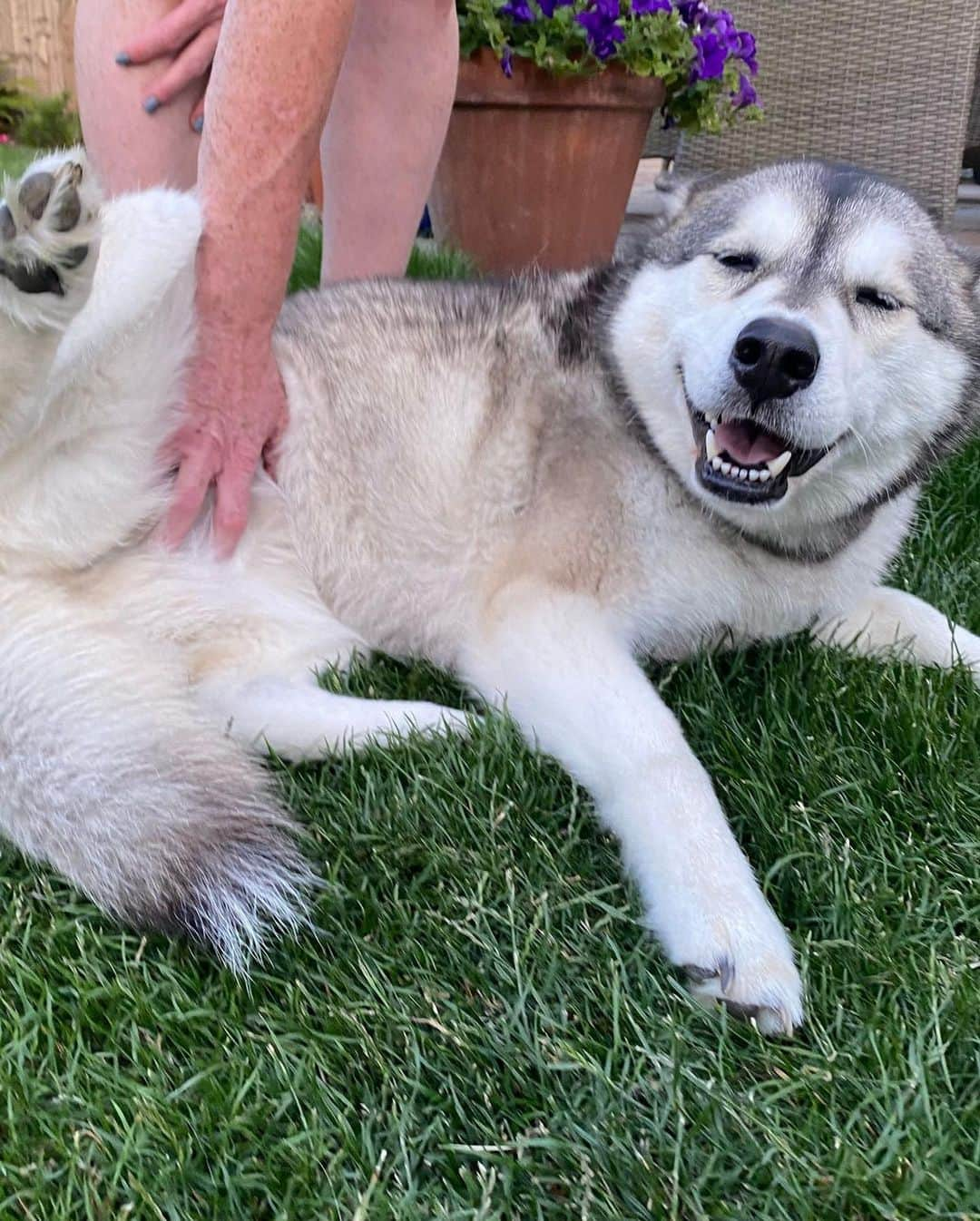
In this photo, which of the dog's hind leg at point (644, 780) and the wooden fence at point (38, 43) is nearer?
the dog's hind leg at point (644, 780)

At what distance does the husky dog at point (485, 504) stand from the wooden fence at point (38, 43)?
29.8ft

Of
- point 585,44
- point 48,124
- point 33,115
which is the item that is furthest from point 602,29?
point 33,115

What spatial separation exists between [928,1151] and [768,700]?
84 centimetres

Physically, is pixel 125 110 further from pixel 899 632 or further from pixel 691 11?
pixel 691 11

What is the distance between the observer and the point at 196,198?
74.9 inches

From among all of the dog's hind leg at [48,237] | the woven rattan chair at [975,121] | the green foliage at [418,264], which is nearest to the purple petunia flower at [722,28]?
the green foliage at [418,264]

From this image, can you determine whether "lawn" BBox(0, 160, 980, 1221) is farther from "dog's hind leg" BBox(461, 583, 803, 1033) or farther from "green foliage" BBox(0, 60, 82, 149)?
"green foliage" BBox(0, 60, 82, 149)

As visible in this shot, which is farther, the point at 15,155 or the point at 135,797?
the point at 15,155

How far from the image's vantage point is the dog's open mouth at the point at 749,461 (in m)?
1.73

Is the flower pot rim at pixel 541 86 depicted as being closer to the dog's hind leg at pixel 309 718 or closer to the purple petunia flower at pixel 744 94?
the purple petunia flower at pixel 744 94

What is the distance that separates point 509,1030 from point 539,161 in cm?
346

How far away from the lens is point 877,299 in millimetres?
1762

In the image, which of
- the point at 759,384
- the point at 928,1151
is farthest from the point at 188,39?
the point at 928,1151

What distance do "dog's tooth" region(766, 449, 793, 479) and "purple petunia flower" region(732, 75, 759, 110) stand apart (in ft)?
8.77
